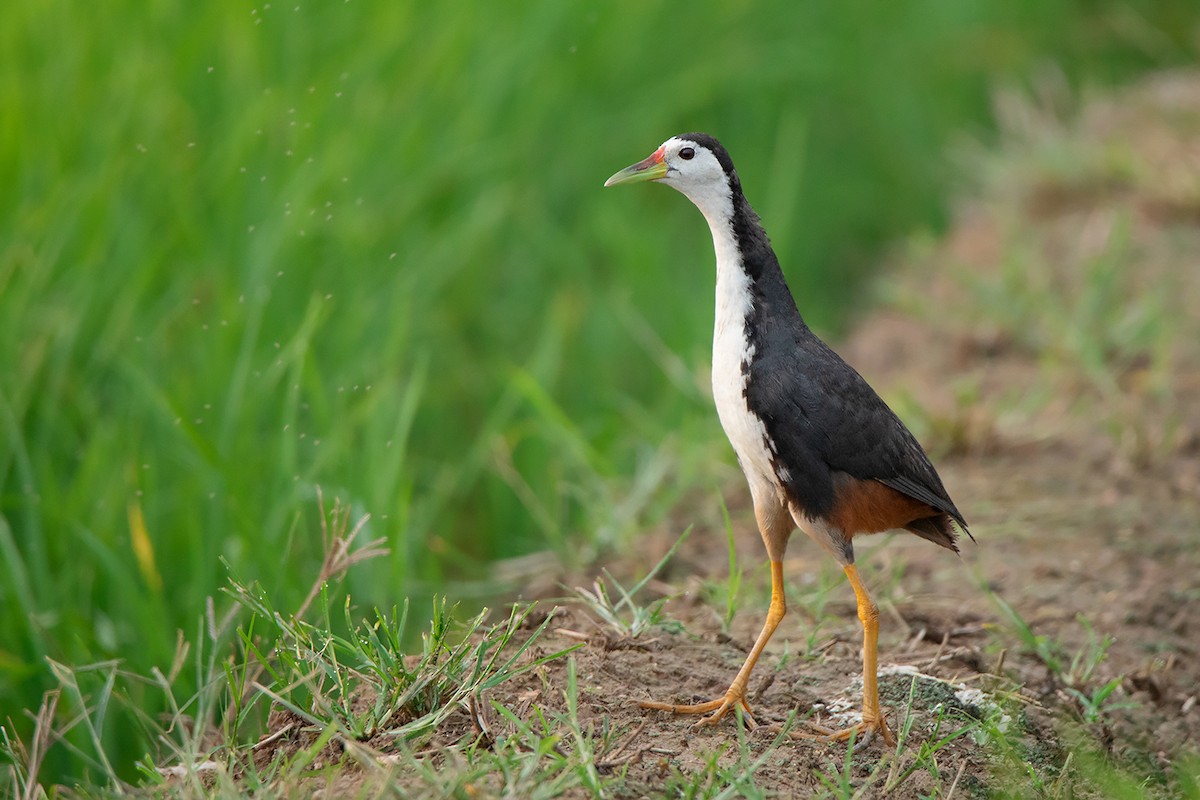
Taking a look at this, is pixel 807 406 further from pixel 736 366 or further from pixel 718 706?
pixel 718 706

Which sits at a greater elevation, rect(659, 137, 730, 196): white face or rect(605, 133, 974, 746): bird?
rect(659, 137, 730, 196): white face

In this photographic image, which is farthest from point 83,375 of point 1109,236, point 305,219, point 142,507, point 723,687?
point 1109,236

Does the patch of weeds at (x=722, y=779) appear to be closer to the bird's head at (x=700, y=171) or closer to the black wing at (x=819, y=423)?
the black wing at (x=819, y=423)

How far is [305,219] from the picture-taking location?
4.84 meters

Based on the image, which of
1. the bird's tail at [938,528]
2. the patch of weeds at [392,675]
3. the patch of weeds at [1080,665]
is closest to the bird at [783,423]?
the bird's tail at [938,528]

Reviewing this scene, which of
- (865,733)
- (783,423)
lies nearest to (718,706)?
(865,733)

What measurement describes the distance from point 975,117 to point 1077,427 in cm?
434

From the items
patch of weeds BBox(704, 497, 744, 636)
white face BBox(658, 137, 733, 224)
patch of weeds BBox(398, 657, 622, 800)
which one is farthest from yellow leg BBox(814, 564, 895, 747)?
white face BBox(658, 137, 733, 224)

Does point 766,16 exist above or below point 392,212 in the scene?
above

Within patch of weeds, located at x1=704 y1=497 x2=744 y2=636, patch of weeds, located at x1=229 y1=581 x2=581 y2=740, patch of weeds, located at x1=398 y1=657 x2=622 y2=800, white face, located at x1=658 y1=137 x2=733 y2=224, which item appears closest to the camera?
patch of weeds, located at x1=398 y1=657 x2=622 y2=800

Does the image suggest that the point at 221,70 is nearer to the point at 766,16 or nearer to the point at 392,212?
the point at 392,212

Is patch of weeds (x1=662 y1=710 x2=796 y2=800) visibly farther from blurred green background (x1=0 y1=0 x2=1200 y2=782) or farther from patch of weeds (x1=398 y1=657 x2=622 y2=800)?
blurred green background (x1=0 y1=0 x2=1200 y2=782)

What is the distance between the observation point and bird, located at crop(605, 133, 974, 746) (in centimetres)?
294

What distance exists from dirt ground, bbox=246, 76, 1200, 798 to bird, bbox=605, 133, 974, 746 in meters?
0.17
